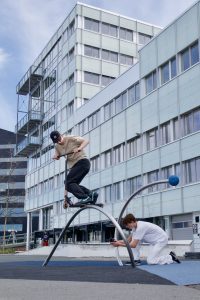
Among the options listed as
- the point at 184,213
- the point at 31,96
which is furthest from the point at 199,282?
the point at 31,96

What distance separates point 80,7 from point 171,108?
2343 cm

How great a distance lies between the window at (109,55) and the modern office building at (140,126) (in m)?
0.43

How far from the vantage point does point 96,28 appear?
4950cm

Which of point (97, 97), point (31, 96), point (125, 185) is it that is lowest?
point (125, 185)

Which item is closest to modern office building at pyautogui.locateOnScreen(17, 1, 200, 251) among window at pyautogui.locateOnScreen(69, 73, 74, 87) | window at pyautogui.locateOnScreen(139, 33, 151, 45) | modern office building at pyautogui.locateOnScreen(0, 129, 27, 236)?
window at pyautogui.locateOnScreen(69, 73, 74, 87)

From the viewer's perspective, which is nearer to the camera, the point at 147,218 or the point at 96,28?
the point at 147,218

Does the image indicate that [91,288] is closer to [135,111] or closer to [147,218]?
[147,218]

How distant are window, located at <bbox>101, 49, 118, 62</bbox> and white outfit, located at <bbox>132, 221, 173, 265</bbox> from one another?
42.0m

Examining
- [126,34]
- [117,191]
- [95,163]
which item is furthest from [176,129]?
[126,34]

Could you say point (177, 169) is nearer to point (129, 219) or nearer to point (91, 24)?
point (129, 219)

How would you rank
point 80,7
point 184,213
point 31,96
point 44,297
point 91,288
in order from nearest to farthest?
point 44,297
point 91,288
point 184,213
point 80,7
point 31,96

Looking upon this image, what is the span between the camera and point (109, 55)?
165 feet

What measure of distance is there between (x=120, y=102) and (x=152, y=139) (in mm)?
6641

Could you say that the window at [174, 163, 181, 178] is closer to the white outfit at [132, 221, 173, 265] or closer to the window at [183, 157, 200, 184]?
the window at [183, 157, 200, 184]
